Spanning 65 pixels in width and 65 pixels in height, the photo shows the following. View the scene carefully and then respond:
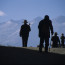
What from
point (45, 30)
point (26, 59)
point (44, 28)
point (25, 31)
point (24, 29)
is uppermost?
point (24, 29)

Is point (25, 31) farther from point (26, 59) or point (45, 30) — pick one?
point (26, 59)

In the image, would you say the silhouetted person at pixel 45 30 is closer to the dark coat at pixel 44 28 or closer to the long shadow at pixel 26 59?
the dark coat at pixel 44 28

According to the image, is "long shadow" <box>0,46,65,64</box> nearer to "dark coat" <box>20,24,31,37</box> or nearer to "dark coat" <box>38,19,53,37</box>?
"dark coat" <box>38,19,53,37</box>

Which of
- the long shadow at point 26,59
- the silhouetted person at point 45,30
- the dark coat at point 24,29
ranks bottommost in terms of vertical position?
the long shadow at point 26,59

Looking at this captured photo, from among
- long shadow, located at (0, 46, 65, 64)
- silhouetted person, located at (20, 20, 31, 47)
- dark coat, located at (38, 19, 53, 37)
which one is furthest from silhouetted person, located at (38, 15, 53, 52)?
silhouetted person, located at (20, 20, 31, 47)

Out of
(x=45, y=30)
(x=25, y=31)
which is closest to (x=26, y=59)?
(x=45, y=30)

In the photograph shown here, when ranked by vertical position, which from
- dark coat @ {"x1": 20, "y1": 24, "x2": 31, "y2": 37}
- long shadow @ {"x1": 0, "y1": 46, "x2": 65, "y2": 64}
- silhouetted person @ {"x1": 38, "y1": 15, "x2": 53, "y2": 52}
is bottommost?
long shadow @ {"x1": 0, "y1": 46, "x2": 65, "y2": 64}

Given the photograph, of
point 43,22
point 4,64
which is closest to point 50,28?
point 43,22

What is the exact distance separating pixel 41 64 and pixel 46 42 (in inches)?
222

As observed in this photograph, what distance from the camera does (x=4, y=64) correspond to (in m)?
7.32

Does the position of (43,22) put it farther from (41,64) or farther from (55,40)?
(55,40)

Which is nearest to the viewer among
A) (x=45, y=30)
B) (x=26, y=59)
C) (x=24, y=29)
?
(x=26, y=59)

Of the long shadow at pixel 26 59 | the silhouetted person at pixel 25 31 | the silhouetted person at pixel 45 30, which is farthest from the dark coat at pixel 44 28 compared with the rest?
the silhouetted person at pixel 25 31

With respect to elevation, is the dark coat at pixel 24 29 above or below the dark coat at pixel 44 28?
above
